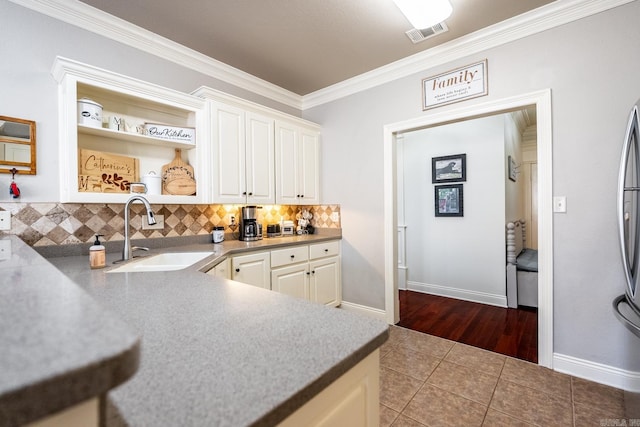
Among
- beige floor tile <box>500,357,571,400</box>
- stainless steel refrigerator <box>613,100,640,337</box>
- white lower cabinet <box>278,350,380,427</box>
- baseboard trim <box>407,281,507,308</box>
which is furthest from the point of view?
baseboard trim <box>407,281,507,308</box>

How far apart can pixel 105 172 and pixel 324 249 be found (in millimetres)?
2007

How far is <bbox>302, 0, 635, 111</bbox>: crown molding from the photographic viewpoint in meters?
1.96

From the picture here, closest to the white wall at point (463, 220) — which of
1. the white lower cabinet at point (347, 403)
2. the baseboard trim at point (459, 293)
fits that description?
the baseboard trim at point (459, 293)

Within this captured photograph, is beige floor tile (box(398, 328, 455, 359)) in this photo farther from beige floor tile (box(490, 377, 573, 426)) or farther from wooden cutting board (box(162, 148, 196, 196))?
wooden cutting board (box(162, 148, 196, 196))

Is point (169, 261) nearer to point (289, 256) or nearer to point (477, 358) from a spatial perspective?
point (289, 256)

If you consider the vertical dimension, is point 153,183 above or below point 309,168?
below

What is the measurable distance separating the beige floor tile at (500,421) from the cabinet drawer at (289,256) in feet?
5.84

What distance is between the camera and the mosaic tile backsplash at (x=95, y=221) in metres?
1.78

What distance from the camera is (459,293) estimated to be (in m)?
3.71

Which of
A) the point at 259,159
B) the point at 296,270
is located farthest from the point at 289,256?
the point at 259,159

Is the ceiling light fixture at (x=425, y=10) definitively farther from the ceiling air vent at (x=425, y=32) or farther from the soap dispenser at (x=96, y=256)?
the soap dispenser at (x=96, y=256)

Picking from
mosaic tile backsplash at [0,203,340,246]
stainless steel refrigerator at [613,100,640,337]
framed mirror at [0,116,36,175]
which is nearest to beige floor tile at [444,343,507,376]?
stainless steel refrigerator at [613,100,640,337]

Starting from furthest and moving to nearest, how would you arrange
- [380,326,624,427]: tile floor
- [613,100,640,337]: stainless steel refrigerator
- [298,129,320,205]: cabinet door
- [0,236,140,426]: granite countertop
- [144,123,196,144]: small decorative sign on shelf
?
[298,129,320,205]: cabinet door < [144,123,196,144]: small decorative sign on shelf < [380,326,624,427]: tile floor < [613,100,640,337]: stainless steel refrigerator < [0,236,140,426]: granite countertop

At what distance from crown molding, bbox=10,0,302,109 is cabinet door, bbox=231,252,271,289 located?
175 centimetres
